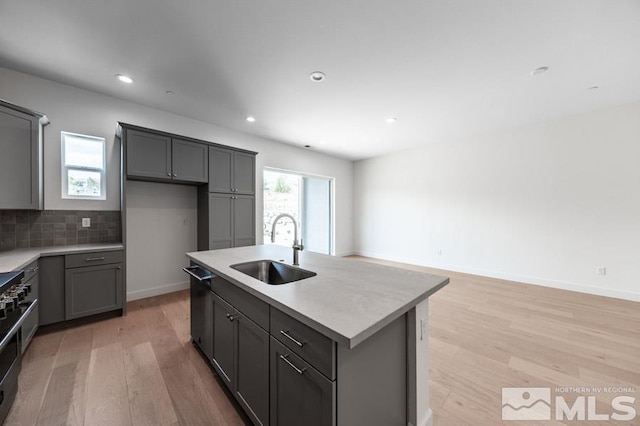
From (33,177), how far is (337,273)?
3.39 m

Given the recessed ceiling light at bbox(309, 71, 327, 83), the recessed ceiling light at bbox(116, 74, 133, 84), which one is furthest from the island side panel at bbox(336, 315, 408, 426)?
the recessed ceiling light at bbox(116, 74, 133, 84)

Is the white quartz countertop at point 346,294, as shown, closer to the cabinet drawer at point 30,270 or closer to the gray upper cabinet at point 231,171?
the cabinet drawer at point 30,270

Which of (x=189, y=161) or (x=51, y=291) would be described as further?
(x=189, y=161)

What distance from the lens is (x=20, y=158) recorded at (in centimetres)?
243

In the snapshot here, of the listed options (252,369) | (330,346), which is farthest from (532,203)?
(252,369)

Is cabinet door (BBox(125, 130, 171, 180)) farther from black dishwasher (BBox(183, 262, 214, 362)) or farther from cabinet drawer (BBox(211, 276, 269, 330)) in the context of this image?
cabinet drawer (BBox(211, 276, 269, 330))

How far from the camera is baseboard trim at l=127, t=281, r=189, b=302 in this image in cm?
341

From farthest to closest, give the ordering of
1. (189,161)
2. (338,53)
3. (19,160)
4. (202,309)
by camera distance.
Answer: (189,161), (19,160), (338,53), (202,309)

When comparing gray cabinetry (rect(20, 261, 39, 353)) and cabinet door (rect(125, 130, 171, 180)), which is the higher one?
cabinet door (rect(125, 130, 171, 180))

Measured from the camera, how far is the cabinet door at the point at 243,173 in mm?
3946

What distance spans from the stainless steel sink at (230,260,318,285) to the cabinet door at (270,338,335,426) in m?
0.68

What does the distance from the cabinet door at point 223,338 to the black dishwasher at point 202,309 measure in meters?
0.10

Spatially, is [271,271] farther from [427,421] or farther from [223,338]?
[427,421]

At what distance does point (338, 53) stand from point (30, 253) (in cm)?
361
